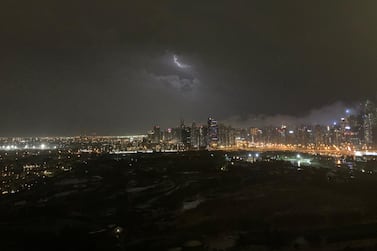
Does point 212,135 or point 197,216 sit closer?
point 197,216

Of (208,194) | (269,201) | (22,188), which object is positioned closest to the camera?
(269,201)

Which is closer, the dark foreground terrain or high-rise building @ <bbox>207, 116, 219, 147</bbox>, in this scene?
the dark foreground terrain

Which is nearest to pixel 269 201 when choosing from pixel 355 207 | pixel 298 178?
pixel 355 207

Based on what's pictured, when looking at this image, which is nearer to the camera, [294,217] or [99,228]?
[99,228]

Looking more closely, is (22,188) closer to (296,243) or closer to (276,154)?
(296,243)

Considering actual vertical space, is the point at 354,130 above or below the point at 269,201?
above

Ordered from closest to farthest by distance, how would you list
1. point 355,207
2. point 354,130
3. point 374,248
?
point 374,248, point 355,207, point 354,130

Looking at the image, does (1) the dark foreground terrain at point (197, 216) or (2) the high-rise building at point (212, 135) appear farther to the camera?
(2) the high-rise building at point (212, 135)
